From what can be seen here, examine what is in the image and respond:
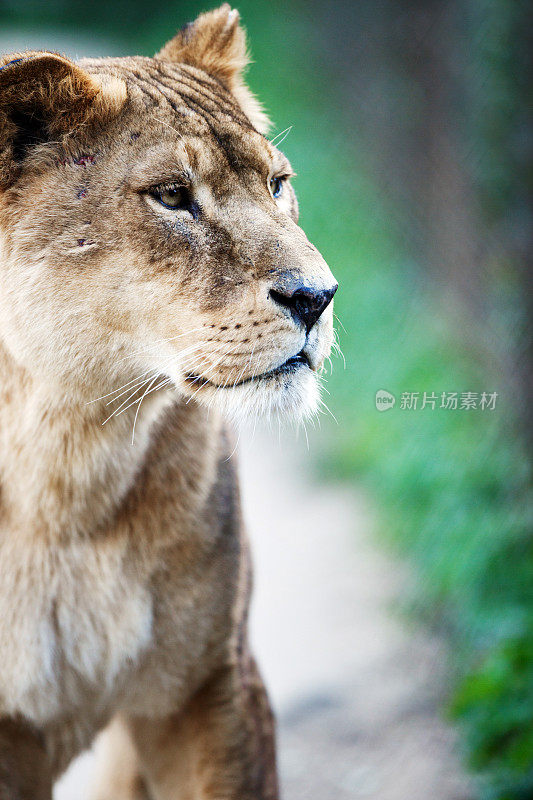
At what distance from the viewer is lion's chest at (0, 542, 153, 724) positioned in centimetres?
213

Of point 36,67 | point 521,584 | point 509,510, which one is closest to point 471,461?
point 509,510

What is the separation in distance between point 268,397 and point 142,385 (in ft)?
1.05

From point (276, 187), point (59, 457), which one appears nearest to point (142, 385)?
point (59, 457)

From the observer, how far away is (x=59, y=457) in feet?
6.91

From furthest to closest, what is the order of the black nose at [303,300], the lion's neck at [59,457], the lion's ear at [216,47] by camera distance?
the lion's ear at [216,47] → the lion's neck at [59,457] → the black nose at [303,300]

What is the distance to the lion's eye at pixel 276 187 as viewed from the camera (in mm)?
2084

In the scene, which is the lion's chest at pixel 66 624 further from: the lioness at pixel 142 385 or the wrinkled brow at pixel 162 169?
→ the wrinkled brow at pixel 162 169

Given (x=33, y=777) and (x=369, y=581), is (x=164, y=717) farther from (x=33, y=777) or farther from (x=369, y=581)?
(x=369, y=581)

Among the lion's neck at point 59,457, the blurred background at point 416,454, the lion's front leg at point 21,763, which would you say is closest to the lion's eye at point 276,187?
the lion's neck at point 59,457

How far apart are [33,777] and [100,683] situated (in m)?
0.29

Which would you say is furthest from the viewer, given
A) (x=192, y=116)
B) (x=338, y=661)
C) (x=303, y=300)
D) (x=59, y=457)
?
(x=338, y=661)

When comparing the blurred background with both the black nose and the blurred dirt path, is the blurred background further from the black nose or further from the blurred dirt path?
the black nose

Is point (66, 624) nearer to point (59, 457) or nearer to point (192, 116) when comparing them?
point (59, 457)

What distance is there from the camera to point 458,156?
455cm
